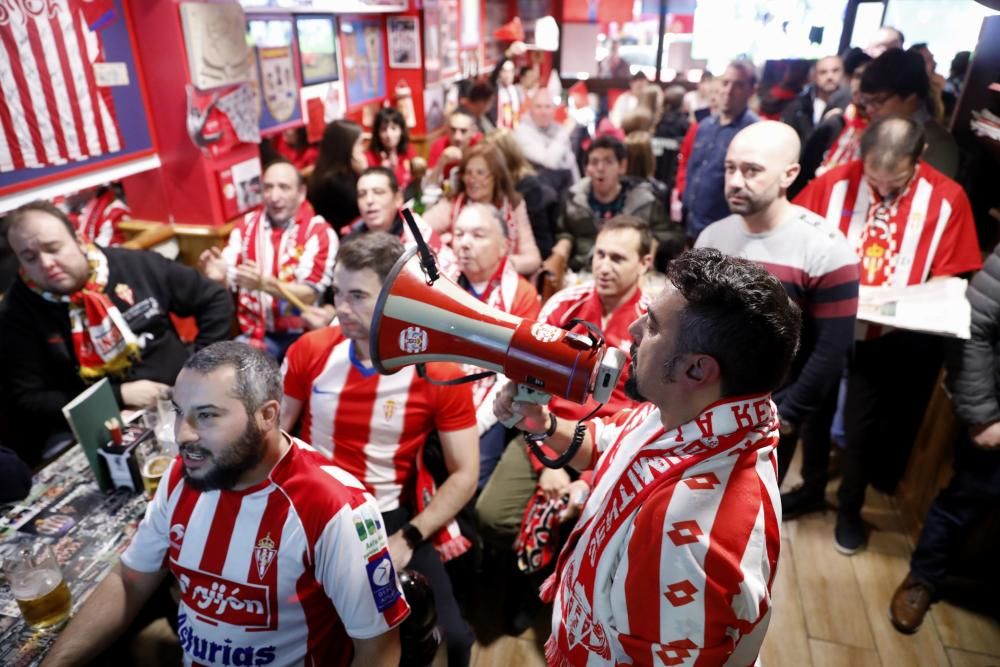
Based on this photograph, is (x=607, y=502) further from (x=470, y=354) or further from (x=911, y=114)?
(x=911, y=114)

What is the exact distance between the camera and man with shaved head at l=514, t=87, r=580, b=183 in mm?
Answer: 4781

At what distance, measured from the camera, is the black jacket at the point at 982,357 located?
200 centimetres

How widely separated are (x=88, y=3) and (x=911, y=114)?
3.69 meters

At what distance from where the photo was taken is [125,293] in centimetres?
237

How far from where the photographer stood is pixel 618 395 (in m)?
2.14

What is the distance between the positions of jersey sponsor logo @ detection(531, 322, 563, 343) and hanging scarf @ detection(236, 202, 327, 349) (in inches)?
81.0

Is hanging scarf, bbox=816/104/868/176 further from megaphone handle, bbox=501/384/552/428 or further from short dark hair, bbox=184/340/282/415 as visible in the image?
short dark hair, bbox=184/340/282/415

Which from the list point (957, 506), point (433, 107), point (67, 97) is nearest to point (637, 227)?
point (957, 506)

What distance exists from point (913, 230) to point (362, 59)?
4594 millimetres

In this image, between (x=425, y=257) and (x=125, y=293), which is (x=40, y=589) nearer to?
(x=425, y=257)

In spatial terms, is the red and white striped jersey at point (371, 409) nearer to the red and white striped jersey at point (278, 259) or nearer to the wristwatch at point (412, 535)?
the wristwatch at point (412, 535)

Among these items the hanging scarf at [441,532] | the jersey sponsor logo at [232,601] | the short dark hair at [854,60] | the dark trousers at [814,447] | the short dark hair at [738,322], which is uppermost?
the short dark hair at [854,60]

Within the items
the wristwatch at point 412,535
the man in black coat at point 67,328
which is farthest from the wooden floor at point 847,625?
the man in black coat at point 67,328

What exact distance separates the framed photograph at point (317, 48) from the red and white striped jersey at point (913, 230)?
370 centimetres
